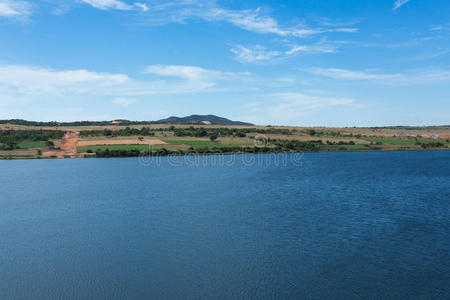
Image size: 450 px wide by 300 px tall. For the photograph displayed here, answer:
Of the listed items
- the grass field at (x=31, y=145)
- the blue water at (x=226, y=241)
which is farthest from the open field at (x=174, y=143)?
the blue water at (x=226, y=241)

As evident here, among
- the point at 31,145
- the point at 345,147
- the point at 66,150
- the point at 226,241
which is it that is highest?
the point at 31,145

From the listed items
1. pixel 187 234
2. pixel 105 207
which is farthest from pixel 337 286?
pixel 105 207

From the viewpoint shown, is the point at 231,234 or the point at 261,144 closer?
the point at 231,234

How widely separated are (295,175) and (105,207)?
33.3 m

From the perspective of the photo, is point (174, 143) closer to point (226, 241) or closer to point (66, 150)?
point (66, 150)

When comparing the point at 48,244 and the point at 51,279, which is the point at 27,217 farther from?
the point at 51,279

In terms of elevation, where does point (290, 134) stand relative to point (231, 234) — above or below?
above

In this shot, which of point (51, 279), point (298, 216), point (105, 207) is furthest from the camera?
point (105, 207)

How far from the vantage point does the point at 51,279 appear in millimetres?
19875

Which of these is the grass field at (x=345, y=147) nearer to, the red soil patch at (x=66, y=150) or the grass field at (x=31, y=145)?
the red soil patch at (x=66, y=150)

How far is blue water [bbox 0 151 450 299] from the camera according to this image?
18.7 m

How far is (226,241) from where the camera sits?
85.0ft

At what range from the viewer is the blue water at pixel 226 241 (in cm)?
1873

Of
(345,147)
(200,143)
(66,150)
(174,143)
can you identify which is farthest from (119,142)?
(345,147)
